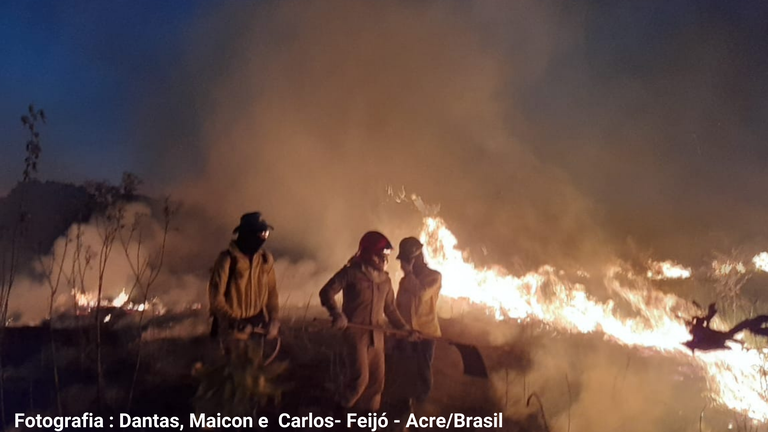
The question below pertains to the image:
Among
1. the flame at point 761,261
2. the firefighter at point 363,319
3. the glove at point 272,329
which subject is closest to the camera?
the glove at point 272,329

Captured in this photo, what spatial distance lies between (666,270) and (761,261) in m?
1.32

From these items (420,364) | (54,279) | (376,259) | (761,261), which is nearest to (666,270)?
(761,261)

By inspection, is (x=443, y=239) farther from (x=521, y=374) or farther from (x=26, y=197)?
(x=26, y=197)

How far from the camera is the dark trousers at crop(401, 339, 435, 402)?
19.8 ft

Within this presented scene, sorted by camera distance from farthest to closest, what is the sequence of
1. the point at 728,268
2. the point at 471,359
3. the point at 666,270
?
the point at 666,270 < the point at 728,268 < the point at 471,359

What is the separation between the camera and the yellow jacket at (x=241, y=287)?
532cm

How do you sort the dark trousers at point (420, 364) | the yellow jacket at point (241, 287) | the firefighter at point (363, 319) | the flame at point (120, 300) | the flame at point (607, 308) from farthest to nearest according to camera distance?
the flame at point (607, 308) → the flame at point (120, 300) → the dark trousers at point (420, 364) → the firefighter at point (363, 319) → the yellow jacket at point (241, 287)

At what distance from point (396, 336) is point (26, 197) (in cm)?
463

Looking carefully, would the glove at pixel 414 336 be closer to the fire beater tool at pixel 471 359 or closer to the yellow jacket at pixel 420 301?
the yellow jacket at pixel 420 301

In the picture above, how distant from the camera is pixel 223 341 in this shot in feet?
17.7

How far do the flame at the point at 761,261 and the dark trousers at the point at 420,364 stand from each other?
530cm

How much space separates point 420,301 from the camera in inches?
241

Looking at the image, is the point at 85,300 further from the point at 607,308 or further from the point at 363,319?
the point at 607,308

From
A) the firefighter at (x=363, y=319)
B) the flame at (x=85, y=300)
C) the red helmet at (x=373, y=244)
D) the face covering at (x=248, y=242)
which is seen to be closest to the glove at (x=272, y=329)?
the firefighter at (x=363, y=319)
